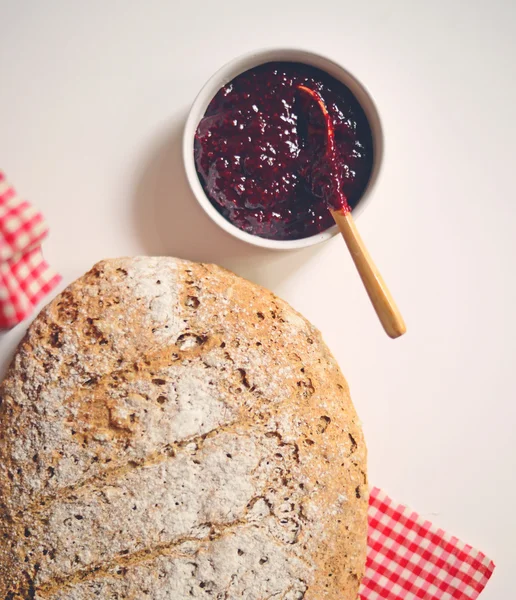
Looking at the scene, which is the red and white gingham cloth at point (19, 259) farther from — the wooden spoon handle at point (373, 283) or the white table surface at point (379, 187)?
the wooden spoon handle at point (373, 283)

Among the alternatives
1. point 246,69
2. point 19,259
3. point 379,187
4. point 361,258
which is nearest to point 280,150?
point 246,69

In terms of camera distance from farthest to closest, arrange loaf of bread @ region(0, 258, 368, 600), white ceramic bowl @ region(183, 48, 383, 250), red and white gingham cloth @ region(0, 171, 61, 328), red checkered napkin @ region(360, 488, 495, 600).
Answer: red checkered napkin @ region(360, 488, 495, 600)
red and white gingham cloth @ region(0, 171, 61, 328)
white ceramic bowl @ region(183, 48, 383, 250)
loaf of bread @ region(0, 258, 368, 600)

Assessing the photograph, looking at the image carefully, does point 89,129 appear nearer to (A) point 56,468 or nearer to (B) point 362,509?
(A) point 56,468

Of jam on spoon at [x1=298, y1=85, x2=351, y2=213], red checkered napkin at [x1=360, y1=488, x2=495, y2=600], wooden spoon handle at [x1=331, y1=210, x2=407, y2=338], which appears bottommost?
red checkered napkin at [x1=360, y1=488, x2=495, y2=600]

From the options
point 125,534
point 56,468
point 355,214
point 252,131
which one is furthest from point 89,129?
point 125,534

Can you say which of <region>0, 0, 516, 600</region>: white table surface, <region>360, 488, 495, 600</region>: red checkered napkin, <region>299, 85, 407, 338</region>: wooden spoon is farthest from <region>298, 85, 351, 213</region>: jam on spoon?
<region>360, 488, 495, 600</region>: red checkered napkin

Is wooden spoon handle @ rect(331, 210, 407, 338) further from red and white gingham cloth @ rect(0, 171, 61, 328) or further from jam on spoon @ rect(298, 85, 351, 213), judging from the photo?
red and white gingham cloth @ rect(0, 171, 61, 328)

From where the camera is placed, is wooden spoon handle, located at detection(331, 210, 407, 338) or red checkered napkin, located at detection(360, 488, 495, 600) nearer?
wooden spoon handle, located at detection(331, 210, 407, 338)
